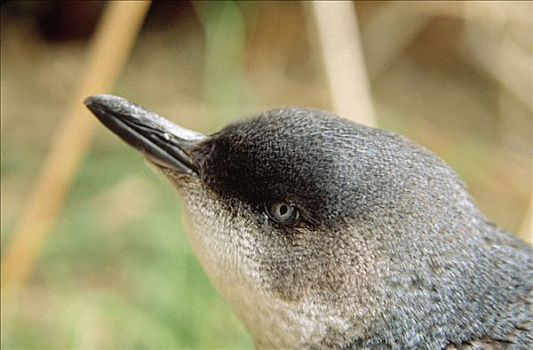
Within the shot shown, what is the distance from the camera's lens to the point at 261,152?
46.4 inches

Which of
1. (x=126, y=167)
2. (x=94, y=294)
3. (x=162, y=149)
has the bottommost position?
(x=94, y=294)

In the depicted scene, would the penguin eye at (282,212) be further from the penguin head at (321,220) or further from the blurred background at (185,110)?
the blurred background at (185,110)

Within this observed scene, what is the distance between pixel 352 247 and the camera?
3.65ft

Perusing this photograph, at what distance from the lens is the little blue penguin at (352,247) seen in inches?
42.8

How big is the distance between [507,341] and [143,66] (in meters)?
2.03

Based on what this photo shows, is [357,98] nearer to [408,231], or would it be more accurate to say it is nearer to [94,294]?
[94,294]

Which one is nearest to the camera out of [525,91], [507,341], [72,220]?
[507,341]

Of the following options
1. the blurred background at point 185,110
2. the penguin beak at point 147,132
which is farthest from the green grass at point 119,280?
the penguin beak at point 147,132

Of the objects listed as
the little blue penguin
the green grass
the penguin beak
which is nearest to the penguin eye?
the little blue penguin

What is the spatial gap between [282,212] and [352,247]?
0.10 meters

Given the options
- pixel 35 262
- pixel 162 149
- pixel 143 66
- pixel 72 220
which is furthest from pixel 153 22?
pixel 162 149

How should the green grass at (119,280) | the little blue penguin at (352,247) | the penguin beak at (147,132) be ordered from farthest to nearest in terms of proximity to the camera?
the green grass at (119,280) → the penguin beak at (147,132) → the little blue penguin at (352,247)

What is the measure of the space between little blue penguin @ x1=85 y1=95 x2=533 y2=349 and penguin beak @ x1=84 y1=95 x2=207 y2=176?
95mm

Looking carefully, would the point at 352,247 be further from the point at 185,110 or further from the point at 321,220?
the point at 185,110
